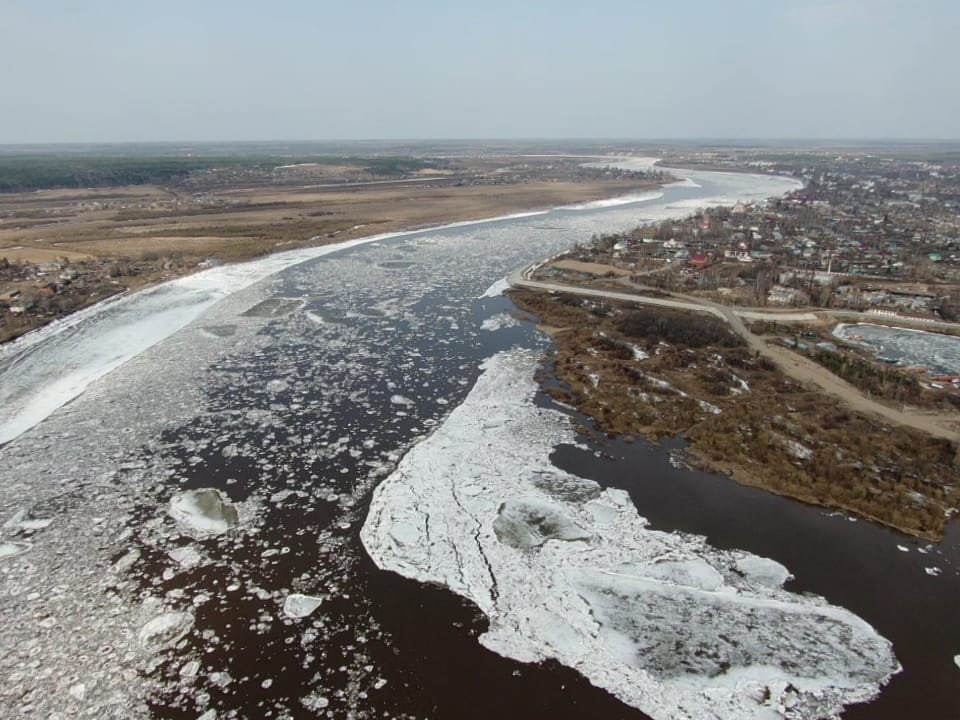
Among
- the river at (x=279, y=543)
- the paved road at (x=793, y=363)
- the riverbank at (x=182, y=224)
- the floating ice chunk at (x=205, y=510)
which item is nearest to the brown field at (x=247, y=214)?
the riverbank at (x=182, y=224)

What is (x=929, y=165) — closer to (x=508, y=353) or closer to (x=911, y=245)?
(x=911, y=245)

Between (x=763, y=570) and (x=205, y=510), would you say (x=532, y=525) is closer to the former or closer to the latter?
(x=763, y=570)

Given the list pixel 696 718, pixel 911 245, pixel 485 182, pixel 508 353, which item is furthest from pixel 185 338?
pixel 485 182

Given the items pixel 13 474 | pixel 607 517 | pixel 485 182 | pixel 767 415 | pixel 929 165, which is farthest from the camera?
pixel 929 165

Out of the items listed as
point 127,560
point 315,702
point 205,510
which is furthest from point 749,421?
point 127,560

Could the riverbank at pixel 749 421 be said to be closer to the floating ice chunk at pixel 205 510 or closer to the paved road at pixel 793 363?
the paved road at pixel 793 363
